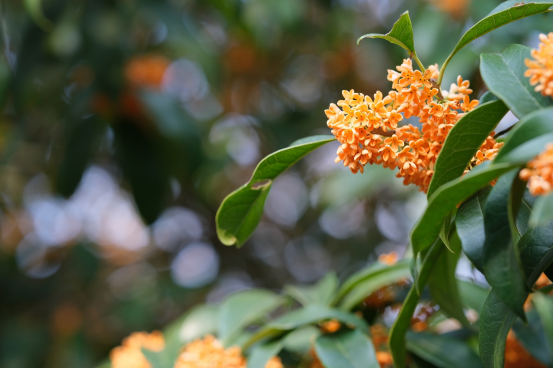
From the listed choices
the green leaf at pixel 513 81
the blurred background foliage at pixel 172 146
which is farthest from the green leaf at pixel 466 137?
the blurred background foliage at pixel 172 146

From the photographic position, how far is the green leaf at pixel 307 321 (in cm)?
75

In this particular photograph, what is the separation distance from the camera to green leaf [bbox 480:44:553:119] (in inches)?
17.2

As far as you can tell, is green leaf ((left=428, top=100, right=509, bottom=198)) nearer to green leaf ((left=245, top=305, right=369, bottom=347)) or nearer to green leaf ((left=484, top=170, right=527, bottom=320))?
green leaf ((left=484, top=170, right=527, bottom=320))

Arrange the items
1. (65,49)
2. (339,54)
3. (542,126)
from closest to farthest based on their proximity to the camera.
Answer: (542,126) < (65,49) < (339,54)

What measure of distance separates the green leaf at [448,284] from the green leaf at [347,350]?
0.14 metres

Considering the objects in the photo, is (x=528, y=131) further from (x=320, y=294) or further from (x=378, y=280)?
(x=320, y=294)

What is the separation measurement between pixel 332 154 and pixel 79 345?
1.69 metres

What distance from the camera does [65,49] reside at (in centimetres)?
180

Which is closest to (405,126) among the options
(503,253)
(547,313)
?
(503,253)

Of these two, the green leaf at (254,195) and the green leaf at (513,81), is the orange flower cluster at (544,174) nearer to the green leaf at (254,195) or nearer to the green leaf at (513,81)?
the green leaf at (513,81)

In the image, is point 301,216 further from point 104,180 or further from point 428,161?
point 428,161

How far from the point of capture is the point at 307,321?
750mm

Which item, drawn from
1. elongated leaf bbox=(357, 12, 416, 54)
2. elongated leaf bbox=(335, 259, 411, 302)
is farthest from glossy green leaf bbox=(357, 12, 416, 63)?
elongated leaf bbox=(335, 259, 411, 302)

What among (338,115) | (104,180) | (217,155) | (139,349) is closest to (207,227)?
(217,155)
